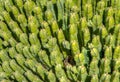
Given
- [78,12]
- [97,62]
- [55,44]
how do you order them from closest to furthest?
1. [97,62]
2. [55,44]
3. [78,12]

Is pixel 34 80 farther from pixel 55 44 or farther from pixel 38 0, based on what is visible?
pixel 38 0

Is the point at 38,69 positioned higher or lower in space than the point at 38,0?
lower

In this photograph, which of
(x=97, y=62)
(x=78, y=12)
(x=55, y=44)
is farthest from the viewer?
(x=78, y=12)

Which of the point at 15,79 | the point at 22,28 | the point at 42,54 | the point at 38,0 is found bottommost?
the point at 15,79

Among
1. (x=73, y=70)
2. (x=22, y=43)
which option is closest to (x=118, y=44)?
(x=73, y=70)

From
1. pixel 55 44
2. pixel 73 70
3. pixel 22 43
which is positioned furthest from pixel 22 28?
pixel 73 70

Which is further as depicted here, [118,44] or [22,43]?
A: [22,43]

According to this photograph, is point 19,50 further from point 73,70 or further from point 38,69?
point 73,70
